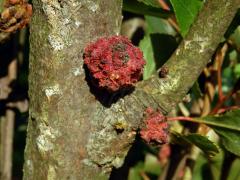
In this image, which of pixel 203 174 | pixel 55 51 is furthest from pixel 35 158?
pixel 203 174

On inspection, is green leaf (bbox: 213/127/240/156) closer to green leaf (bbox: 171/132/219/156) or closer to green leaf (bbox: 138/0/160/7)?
green leaf (bbox: 171/132/219/156)

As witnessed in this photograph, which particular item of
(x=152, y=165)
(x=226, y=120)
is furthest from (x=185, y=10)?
(x=152, y=165)

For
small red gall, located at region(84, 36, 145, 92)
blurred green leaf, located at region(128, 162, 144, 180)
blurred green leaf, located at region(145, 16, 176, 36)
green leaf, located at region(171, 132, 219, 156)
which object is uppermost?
blurred green leaf, located at region(145, 16, 176, 36)

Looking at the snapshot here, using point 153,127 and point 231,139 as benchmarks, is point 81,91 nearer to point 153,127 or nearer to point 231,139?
point 153,127

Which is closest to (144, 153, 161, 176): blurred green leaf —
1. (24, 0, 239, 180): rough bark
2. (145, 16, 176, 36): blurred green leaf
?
(145, 16, 176, 36): blurred green leaf

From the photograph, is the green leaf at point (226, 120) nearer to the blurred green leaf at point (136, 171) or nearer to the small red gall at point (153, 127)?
the small red gall at point (153, 127)

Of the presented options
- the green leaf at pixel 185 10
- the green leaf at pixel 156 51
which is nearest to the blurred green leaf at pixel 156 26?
the green leaf at pixel 156 51
